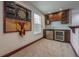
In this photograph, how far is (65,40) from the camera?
5609 mm

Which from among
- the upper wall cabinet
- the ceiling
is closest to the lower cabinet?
the upper wall cabinet

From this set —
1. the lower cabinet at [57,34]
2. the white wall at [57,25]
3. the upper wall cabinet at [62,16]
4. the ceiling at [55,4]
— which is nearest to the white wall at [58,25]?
the white wall at [57,25]

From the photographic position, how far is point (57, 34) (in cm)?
619

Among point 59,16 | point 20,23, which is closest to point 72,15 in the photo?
point 59,16

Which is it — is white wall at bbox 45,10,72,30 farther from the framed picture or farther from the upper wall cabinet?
the framed picture

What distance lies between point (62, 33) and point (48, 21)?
168 cm

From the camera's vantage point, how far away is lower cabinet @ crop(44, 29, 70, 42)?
559cm

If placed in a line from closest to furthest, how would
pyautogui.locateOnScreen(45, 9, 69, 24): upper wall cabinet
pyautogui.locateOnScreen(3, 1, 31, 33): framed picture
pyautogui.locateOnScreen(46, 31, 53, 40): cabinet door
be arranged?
pyautogui.locateOnScreen(3, 1, 31, 33): framed picture < pyautogui.locateOnScreen(45, 9, 69, 24): upper wall cabinet < pyautogui.locateOnScreen(46, 31, 53, 40): cabinet door

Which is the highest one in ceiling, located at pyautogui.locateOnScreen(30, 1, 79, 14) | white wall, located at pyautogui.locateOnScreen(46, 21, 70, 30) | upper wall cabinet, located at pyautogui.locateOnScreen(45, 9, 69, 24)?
ceiling, located at pyautogui.locateOnScreen(30, 1, 79, 14)

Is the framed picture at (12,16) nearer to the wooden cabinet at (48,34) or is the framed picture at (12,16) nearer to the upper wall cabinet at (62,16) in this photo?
the upper wall cabinet at (62,16)

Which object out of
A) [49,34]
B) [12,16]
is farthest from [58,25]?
[12,16]

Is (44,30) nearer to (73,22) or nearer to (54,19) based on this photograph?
(54,19)

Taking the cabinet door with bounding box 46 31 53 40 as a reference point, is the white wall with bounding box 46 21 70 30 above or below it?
above

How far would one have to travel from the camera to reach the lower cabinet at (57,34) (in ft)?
18.3
